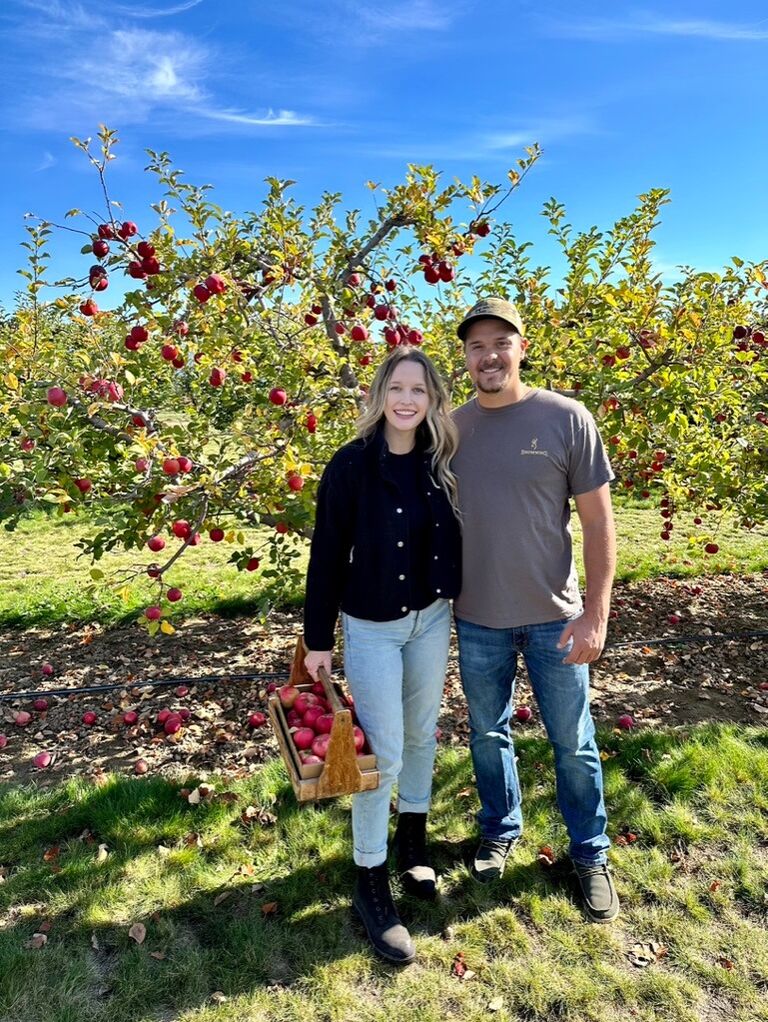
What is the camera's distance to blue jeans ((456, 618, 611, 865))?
2670 millimetres

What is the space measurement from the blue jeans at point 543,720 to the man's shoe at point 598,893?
0.04 metres

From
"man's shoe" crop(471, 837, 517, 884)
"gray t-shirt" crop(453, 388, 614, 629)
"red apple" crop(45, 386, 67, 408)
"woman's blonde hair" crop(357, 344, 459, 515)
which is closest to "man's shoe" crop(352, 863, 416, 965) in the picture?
"man's shoe" crop(471, 837, 517, 884)

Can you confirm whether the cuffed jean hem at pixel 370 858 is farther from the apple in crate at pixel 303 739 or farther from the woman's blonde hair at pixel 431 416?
the woman's blonde hair at pixel 431 416

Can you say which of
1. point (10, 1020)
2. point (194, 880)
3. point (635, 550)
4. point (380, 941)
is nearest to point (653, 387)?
point (380, 941)

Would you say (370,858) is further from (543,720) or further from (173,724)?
(173,724)

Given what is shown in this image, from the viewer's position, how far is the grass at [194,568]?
6219mm

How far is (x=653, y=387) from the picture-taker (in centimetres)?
393

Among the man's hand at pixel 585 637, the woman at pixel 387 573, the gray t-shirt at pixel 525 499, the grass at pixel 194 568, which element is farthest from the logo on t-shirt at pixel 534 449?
the grass at pixel 194 568

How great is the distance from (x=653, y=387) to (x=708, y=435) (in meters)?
1.32

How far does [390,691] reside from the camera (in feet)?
8.19

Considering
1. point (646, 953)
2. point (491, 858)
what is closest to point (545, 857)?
point (491, 858)

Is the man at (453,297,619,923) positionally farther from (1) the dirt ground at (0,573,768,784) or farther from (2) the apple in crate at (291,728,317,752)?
(1) the dirt ground at (0,573,768,784)

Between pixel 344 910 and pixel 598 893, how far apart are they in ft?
3.40

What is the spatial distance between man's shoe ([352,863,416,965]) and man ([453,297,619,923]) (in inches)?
30.3
